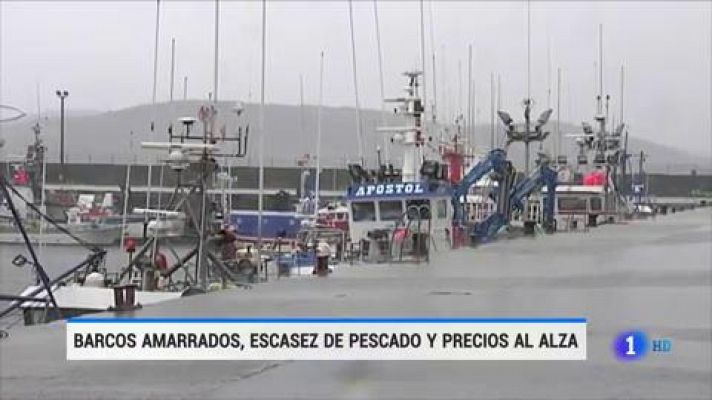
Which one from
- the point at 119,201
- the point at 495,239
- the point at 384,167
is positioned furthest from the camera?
the point at 119,201

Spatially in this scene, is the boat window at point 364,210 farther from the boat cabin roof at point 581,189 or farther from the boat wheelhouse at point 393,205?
the boat cabin roof at point 581,189

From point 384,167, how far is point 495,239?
507cm

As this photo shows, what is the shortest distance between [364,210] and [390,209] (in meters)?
0.78

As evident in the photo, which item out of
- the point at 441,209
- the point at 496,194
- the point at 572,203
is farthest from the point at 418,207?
the point at 572,203

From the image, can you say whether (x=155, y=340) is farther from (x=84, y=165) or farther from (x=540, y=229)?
(x=84, y=165)

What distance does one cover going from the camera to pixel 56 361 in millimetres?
8016

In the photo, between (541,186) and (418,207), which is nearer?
(418,207)

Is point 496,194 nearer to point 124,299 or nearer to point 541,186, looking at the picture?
point 541,186

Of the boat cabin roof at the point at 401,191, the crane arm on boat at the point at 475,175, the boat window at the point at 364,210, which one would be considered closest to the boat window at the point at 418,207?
the boat cabin roof at the point at 401,191

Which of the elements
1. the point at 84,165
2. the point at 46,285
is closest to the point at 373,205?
the point at 46,285

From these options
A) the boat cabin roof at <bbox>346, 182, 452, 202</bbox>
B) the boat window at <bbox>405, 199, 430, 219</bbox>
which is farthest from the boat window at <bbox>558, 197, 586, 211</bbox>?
the boat window at <bbox>405, 199, 430, 219</bbox>
